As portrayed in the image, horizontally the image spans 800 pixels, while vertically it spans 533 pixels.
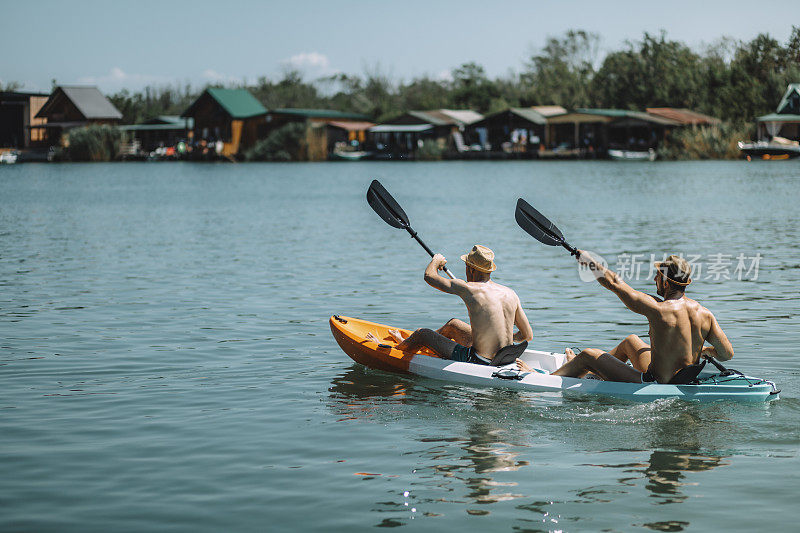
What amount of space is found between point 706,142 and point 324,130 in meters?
35.8

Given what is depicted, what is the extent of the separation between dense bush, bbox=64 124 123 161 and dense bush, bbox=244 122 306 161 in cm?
1396

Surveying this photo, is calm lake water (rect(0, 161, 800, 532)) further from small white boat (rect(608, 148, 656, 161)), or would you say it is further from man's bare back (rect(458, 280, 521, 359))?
small white boat (rect(608, 148, 656, 161))

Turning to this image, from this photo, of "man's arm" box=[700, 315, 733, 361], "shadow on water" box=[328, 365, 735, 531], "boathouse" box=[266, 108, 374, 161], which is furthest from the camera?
"boathouse" box=[266, 108, 374, 161]

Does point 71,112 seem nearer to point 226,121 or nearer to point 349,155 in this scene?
point 226,121

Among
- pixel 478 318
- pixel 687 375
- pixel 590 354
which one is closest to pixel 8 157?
pixel 478 318

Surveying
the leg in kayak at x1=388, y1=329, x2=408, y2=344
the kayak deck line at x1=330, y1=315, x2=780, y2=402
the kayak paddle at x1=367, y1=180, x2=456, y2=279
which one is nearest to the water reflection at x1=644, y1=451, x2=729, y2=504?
the kayak deck line at x1=330, y1=315, x2=780, y2=402

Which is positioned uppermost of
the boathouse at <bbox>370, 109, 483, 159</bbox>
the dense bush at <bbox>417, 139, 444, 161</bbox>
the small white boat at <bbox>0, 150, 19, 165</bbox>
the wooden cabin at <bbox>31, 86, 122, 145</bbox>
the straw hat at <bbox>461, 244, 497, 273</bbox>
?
the wooden cabin at <bbox>31, 86, 122, 145</bbox>

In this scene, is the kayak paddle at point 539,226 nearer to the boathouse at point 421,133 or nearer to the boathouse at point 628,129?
the boathouse at point 628,129

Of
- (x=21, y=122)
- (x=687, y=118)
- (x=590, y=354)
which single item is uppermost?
(x=21, y=122)

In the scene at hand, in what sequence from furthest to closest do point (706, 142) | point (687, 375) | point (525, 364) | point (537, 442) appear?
point (706, 142)
point (525, 364)
point (687, 375)
point (537, 442)

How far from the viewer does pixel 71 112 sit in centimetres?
10756

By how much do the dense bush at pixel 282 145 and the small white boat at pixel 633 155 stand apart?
29.1 meters

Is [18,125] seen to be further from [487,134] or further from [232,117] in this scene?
[487,134]

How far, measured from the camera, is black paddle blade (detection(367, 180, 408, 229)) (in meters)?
12.7
